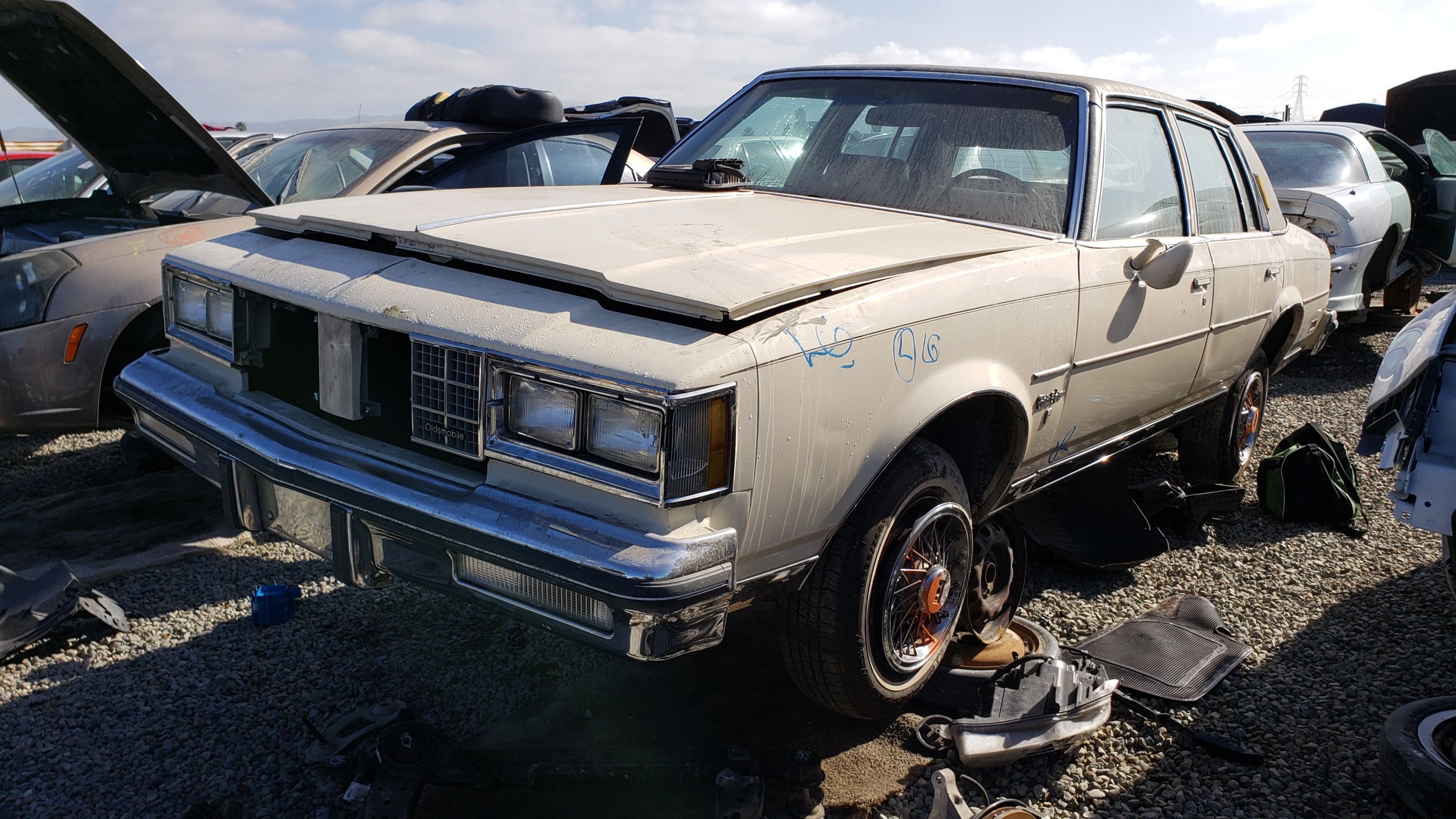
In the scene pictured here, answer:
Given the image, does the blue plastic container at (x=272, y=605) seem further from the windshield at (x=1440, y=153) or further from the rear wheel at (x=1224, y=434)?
the windshield at (x=1440, y=153)

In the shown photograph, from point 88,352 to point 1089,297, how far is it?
3.84 metres

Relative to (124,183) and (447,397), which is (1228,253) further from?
(124,183)

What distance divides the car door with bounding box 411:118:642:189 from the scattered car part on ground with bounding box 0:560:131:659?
2401mm

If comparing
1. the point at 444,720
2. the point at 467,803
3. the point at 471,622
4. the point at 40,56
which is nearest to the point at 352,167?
the point at 40,56

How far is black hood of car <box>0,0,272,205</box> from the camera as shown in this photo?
376cm

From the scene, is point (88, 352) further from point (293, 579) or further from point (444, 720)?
point (444, 720)

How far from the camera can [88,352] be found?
410cm

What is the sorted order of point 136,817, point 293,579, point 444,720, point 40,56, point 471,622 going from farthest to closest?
point 40,56 → point 293,579 → point 471,622 → point 444,720 → point 136,817

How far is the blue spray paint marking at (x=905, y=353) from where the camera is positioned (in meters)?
2.28

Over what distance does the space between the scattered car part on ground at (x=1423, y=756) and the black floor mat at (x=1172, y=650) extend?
510 mm

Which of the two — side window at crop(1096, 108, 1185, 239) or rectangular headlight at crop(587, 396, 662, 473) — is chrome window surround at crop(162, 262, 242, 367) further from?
side window at crop(1096, 108, 1185, 239)

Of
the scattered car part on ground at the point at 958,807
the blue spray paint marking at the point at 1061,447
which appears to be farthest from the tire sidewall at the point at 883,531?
the blue spray paint marking at the point at 1061,447

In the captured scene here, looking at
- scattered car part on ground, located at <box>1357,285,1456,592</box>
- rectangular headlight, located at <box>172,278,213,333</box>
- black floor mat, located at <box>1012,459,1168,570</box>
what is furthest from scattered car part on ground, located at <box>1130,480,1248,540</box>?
rectangular headlight, located at <box>172,278,213,333</box>

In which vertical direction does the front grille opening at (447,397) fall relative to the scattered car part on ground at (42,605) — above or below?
above
